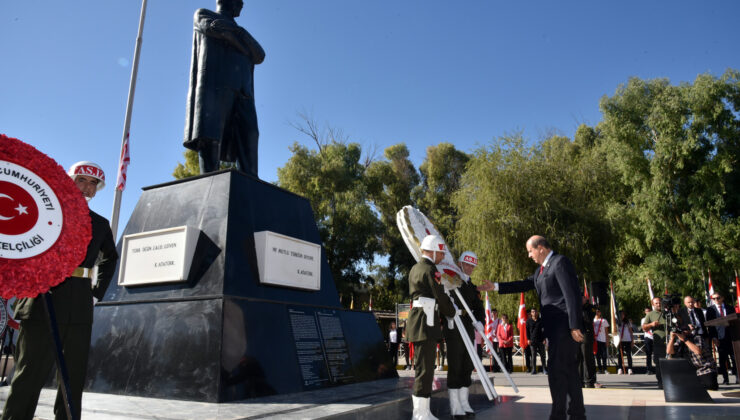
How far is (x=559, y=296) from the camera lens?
14.9ft

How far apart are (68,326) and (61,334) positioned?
63mm

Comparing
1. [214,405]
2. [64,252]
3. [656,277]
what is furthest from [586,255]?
[64,252]

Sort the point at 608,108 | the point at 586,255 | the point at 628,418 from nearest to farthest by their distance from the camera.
→ the point at 628,418 → the point at 586,255 → the point at 608,108

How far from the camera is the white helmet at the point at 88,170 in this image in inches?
129

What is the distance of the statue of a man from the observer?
6902 mm

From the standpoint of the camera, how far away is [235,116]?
727 cm

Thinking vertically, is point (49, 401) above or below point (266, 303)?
below

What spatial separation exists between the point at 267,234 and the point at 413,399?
239cm

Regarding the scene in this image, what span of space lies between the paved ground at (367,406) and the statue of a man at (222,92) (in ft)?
11.7

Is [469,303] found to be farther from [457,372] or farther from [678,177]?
[678,177]

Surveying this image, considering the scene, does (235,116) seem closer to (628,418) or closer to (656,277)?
(628,418)

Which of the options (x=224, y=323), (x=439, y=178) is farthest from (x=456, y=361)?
(x=439, y=178)

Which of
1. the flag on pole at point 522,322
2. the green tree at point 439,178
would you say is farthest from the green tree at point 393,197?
the flag on pole at point 522,322

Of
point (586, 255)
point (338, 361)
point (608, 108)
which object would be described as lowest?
point (338, 361)
